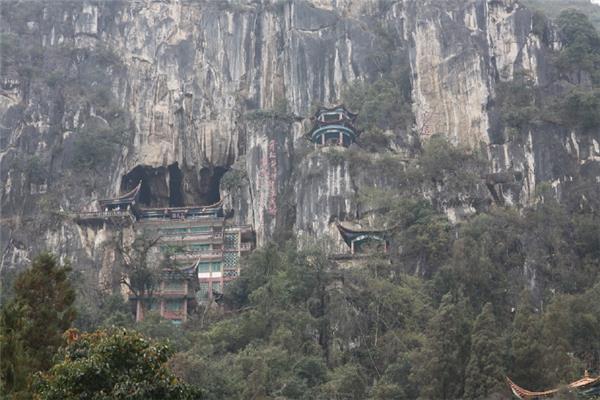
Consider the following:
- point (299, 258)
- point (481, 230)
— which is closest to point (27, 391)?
point (299, 258)

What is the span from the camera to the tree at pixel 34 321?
11.7 meters

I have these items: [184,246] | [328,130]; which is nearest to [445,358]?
[184,246]

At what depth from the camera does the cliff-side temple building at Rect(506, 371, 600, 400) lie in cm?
1791

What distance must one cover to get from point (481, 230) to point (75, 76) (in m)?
16.9

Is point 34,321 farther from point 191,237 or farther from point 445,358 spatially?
point 191,237

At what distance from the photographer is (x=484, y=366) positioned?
64.5ft

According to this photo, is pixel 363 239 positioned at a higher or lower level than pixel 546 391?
higher

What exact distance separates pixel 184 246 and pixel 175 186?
14.7ft

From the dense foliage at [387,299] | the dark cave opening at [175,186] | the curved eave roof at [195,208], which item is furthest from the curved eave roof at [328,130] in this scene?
the dark cave opening at [175,186]

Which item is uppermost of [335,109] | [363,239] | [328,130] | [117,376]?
[335,109]

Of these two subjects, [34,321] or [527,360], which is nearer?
[34,321]

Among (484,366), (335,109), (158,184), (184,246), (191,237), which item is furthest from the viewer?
(158,184)

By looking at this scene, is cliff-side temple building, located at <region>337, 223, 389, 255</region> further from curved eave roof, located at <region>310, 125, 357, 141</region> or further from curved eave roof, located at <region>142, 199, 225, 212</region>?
curved eave roof, located at <region>142, 199, 225, 212</region>

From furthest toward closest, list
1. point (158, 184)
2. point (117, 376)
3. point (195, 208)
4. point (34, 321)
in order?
point (158, 184) → point (195, 208) → point (34, 321) → point (117, 376)
